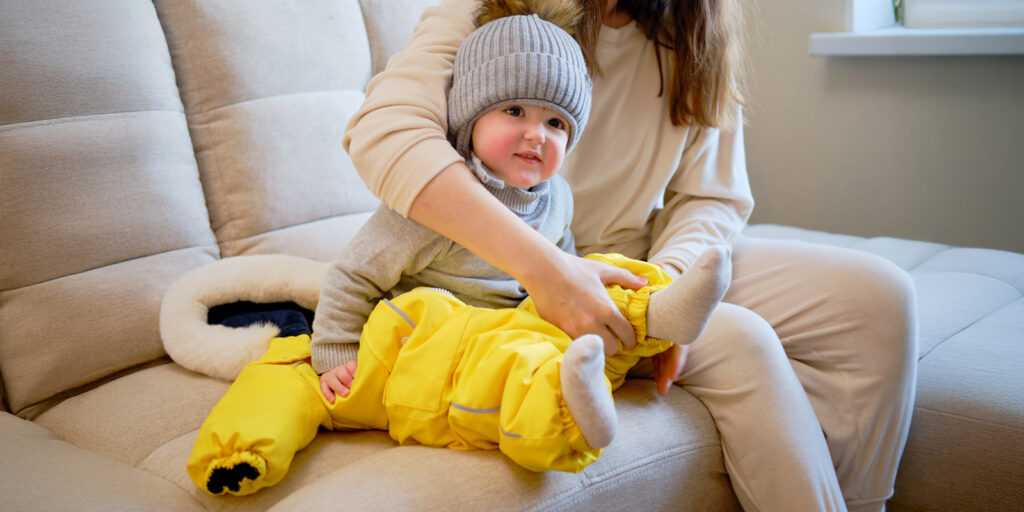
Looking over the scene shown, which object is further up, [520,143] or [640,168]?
[520,143]

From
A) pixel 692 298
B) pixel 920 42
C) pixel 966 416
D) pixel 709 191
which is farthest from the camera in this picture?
pixel 920 42

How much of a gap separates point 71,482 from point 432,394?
16.4 inches

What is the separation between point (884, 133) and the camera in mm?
2184

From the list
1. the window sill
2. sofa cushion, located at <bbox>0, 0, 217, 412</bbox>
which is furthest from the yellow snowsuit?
the window sill

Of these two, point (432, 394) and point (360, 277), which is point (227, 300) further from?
point (432, 394)

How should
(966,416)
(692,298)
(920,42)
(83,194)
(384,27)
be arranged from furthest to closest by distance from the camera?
(920,42)
(384,27)
(83,194)
(966,416)
(692,298)

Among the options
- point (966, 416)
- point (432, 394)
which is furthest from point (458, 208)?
point (966, 416)

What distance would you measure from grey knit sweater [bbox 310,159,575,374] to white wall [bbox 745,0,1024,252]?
4.73 feet

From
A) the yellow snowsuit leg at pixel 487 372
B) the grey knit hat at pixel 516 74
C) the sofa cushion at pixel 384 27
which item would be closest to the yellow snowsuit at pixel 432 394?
the yellow snowsuit leg at pixel 487 372

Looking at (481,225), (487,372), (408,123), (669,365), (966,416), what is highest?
(408,123)

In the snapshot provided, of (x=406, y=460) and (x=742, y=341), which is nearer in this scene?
(x=406, y=460)

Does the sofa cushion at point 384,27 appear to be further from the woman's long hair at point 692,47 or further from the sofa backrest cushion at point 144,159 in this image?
the woman's long hair at point 692,47

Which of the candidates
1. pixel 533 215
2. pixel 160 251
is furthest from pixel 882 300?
pixel 160 251

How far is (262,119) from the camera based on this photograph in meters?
1.40
